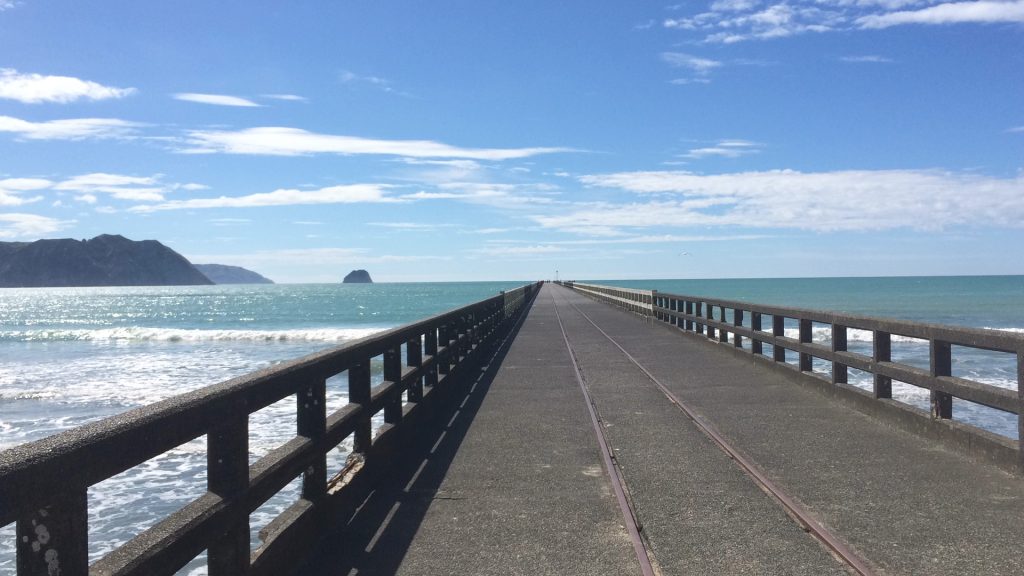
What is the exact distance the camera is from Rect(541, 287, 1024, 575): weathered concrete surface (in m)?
5.34

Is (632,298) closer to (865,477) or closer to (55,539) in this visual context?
(865,477)

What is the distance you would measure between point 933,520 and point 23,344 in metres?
52.3

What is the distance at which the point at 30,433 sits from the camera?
1469 centimetres

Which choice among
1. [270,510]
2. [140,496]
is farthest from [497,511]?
[140,496]

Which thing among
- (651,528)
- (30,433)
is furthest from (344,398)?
(651,528)

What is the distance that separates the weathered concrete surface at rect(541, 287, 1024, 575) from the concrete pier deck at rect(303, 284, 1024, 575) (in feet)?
0.07

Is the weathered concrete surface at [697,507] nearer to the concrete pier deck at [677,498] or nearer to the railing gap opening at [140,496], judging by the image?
the concrete pier deck at [677,498]

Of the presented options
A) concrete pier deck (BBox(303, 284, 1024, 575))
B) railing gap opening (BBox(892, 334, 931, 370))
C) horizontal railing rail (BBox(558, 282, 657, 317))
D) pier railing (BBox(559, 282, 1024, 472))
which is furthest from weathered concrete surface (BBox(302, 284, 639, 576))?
horizontal railing rail (BBox(558, 282, 657, 317))

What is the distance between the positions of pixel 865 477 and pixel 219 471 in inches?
218

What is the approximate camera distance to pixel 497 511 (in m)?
6.35

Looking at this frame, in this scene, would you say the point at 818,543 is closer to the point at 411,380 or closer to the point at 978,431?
the point at 978,431

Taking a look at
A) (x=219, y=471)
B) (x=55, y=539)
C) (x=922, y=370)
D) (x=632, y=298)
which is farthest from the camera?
(x=632, y=298)

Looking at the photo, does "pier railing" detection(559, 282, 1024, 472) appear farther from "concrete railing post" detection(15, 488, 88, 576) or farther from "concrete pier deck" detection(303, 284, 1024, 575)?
"concrete railing post" detection(15, 488, 88, 576)

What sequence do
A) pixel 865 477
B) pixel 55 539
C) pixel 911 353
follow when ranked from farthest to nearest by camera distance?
pixel 911 353 → pixel 865 477 → pixel 55 539
